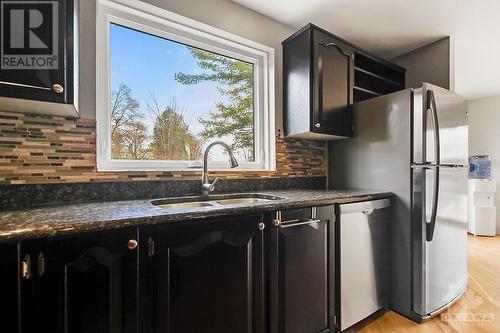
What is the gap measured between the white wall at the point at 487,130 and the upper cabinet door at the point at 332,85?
4114 mm

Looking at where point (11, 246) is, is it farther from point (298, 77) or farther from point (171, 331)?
point (298, 77)

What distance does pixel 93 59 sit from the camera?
140 cm

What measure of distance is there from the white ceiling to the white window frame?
37 cm

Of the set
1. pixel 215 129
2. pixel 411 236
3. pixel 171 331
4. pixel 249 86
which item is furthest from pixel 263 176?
pixel 171 331

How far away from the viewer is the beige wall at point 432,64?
7.75ft

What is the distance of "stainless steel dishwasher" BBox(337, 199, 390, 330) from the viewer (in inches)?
59.6

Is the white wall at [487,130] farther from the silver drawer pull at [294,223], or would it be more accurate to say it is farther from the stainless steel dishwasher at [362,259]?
the silver drawer pull at [294,223]

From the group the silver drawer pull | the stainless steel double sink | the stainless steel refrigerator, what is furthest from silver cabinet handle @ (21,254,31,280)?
the stainless steel refrigerator

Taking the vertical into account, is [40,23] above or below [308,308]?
above

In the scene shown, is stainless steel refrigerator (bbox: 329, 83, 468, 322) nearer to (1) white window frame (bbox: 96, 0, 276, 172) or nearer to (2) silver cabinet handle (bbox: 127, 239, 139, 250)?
(1) white window frame (bbox: 96, 0, 276, 172)

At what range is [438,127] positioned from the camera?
165cm

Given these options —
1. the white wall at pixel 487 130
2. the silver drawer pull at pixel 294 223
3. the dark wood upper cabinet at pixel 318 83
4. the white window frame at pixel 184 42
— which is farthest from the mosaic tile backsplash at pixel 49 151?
the white wall at pixel 487 130

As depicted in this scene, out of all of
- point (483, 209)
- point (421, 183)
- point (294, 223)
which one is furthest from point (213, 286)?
point (483, 209)

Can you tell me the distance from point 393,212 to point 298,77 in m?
1.28
